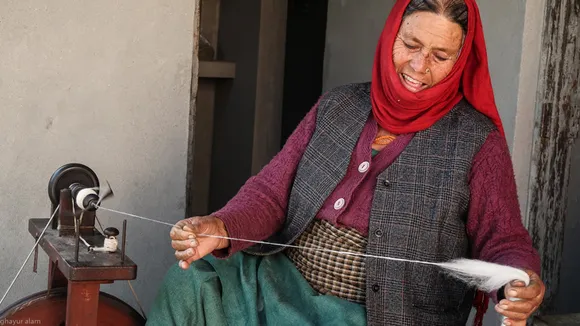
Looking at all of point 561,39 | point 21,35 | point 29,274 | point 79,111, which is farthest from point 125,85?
point 561,39

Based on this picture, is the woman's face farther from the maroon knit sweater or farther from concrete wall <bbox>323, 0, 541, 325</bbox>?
concrete wall <bbox>323, 0, 541, 325</bbox>

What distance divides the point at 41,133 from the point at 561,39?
6.41 ft

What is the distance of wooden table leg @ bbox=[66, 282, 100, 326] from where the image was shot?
239 centimetres

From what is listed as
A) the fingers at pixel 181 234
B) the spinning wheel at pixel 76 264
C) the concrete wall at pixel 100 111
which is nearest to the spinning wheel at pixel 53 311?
the spinning wheel at pixel 76 264

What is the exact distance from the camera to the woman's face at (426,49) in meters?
2.53

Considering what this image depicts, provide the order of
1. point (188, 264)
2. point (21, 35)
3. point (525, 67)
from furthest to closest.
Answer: point (525, 67) < point (21, 35) < point (188, 264)

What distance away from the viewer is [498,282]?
6.87 feet

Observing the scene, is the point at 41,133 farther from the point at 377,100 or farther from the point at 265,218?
the point at 377,100

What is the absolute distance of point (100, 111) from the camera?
327cm

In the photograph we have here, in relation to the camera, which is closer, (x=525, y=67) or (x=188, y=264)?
(x=188, y=264)

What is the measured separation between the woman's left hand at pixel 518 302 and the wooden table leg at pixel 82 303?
105 centimetres

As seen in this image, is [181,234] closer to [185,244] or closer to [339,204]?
[185,244]

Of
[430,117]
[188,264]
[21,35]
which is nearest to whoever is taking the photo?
[188,264]

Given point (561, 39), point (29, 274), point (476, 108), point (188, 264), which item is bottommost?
point (29, 274)
